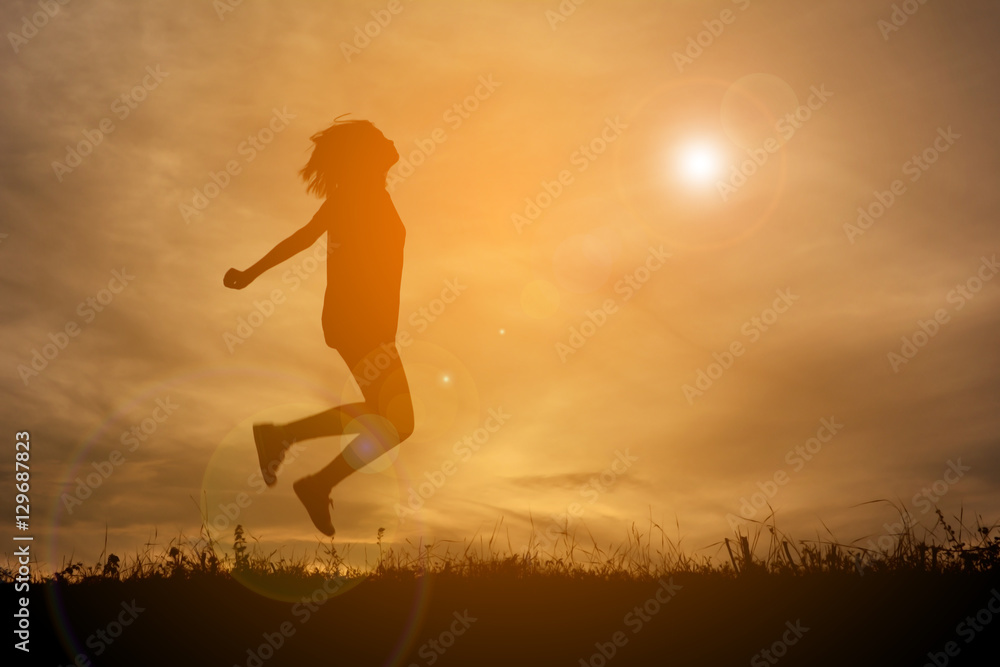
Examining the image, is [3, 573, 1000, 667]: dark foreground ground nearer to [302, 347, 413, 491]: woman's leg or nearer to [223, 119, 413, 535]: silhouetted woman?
[223, 119, 413, 535]: silhouetted woman

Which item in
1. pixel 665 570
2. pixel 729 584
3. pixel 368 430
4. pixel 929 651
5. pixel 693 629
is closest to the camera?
pixel 929 651

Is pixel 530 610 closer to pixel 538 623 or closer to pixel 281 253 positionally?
pixel 538 623

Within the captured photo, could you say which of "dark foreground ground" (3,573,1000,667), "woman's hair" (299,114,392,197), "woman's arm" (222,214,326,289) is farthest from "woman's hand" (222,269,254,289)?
"dark foreground ground" (3,573,1000,667)

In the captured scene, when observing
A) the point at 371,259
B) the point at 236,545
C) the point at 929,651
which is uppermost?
the point at 371,259

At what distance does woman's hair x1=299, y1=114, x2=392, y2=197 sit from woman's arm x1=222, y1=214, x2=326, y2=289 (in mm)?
432

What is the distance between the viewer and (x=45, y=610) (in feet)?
20.5

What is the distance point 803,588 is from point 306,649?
4.17 meters

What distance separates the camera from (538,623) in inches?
231

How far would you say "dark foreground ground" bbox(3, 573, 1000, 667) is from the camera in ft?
17.4

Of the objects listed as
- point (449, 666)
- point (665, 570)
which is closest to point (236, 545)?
point (449, 666)

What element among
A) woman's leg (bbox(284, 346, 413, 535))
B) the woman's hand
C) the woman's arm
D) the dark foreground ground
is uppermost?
the woman's arm

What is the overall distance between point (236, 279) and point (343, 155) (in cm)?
146

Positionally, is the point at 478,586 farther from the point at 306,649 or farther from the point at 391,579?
the point at 306,649

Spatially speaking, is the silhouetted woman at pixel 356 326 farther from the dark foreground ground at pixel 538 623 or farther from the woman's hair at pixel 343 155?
the dark foreground ground at pixel 538 623
